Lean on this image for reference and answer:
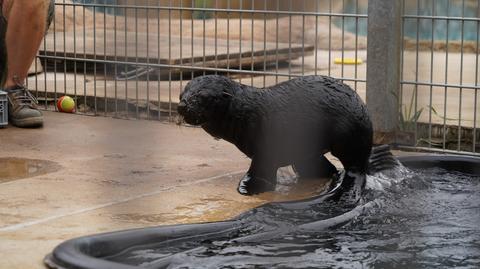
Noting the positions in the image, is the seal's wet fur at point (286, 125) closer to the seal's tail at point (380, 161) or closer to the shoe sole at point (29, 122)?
the seal's tail at point (380, 161)

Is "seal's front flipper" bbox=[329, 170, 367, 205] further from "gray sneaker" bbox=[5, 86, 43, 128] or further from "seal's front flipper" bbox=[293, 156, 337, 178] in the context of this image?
"gray sneaker" bbox=[5, 86, 43, 128]

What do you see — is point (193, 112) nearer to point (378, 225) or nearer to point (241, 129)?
point (241, 129)

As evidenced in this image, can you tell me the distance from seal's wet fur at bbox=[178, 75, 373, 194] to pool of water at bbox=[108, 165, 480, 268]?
20 cm

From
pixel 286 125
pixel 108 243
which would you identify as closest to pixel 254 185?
pixel 286 125

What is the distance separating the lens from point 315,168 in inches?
149

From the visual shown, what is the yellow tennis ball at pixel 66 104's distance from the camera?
560 centimetres

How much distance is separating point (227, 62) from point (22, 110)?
4.41ft

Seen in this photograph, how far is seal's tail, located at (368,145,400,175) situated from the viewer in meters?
3.68

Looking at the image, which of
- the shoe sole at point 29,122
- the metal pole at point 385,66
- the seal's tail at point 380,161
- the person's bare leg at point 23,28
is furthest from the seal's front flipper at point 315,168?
the person's bare leg at point 23,28

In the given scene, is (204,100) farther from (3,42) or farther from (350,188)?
(3,42)

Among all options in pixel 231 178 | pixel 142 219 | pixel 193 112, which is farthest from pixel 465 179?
pixel 142 219

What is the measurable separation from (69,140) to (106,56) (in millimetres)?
1376

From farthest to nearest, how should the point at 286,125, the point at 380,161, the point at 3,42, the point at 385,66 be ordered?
the point at 3,42 < the point at 385,66 < the point at 380,161 < the point at 286,125

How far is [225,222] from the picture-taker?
9.41 feet
